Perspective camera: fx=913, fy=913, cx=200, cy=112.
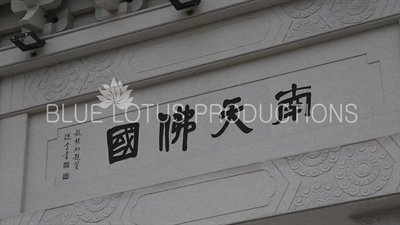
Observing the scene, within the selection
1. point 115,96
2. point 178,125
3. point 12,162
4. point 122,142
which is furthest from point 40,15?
point 178,125

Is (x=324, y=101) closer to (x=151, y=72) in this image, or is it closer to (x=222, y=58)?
(x=222, y=58)

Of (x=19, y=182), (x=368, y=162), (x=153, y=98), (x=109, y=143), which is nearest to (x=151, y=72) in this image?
(x=153, y=98)

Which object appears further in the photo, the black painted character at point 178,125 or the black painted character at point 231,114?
the black painted character at point 178,125


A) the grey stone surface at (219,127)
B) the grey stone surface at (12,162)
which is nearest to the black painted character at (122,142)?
the grey stone surface at (219,127)

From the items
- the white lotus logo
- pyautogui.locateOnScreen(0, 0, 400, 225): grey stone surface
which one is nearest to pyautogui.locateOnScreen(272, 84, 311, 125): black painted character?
pyautogui.locateOnScreen(0, 0, 400, 225): grey stone surface

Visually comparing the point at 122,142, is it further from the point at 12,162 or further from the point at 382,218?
the point at 382,218

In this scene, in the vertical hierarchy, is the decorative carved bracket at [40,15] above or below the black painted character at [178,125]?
above

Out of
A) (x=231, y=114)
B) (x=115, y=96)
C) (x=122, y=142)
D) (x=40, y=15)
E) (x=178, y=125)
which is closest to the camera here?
(x=231, y=114)

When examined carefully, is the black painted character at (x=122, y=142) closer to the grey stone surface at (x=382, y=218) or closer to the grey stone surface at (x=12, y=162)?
the grey stone surface at (x=12, y=162)

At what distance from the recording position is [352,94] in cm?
653

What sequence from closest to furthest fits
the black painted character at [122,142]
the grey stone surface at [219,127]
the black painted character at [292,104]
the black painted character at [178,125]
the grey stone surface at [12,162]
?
the grey stone surface at [219,127] → the black painted character at [292,104] → the black painted character at [178,125] → the black painted character at [122,142] → the grey stone surface at [12,162]

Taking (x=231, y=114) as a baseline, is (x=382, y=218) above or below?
below

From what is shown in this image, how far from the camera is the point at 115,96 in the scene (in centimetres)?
730

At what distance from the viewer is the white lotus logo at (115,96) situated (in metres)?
7.27
